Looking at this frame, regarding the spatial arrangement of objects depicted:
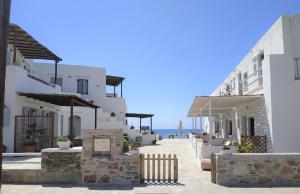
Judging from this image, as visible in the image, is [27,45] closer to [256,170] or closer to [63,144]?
[63,144]

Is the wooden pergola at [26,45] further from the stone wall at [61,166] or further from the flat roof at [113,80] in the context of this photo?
the flat roof at [113,80]

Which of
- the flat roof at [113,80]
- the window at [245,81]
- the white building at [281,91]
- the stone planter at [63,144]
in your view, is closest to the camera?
the stone planter at [63,144]

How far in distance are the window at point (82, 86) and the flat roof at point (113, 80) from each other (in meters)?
2.60

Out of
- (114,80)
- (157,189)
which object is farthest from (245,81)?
(114,80)

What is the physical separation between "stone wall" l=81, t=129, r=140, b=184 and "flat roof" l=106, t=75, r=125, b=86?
24.6 m

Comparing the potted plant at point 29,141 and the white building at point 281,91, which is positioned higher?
the white building at point 281,91

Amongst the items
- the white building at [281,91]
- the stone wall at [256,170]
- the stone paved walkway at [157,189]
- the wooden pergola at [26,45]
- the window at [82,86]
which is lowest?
the stone paved walkway at [157,189]

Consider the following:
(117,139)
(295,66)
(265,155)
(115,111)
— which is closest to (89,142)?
(117,139)

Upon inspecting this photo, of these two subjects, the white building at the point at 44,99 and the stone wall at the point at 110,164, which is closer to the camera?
the stone wall at the point at 110,164

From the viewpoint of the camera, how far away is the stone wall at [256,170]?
11.0m

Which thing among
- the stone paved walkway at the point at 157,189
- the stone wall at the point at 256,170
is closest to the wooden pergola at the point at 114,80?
the stone paved walkway at the point at 157,189

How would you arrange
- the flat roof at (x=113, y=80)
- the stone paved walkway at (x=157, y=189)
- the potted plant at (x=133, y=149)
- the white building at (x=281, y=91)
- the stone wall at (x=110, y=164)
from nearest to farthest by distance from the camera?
the stone paved walkway at (x=157, y=189)
the stone wall at (x=110, y=164)
the potted plant at (x=133, y=149)
the white building at (x=281, y=91)
the flat roof at (x=113, y=80)

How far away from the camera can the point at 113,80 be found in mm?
37469

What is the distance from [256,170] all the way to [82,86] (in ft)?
83.7
